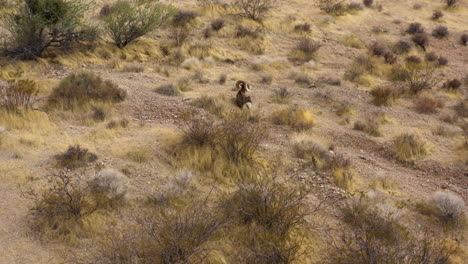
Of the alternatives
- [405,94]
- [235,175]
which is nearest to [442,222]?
[235,175]

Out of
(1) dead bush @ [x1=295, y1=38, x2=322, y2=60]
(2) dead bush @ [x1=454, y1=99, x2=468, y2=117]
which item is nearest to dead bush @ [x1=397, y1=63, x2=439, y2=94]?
(2) dead bush @ [x1=454, y1=99, x2=468, y2=117]

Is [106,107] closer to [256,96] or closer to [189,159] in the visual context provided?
[189,159]

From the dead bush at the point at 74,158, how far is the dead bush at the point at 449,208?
6330mm

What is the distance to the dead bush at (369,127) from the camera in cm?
976

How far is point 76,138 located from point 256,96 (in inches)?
221

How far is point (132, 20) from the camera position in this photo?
541 inches

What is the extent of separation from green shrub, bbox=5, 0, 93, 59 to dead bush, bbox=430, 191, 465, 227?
11703 mm

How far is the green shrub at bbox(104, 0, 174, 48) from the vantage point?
1345cm

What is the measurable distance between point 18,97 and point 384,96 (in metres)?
10.6

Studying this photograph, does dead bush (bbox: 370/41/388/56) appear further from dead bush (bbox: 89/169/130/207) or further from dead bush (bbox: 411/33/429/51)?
dead bush (bbox: 89/169/130/207)

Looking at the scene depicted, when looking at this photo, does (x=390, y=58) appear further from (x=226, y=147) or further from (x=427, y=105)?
(x=226, y=147)

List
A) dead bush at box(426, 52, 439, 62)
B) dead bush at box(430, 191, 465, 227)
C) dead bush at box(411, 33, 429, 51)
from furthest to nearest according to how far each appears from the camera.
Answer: dead bush at box(411, 33, 429, 51) < dead bush at box(426, 52, 439, 62) < dead bush at box(430, 191, 465, 227)

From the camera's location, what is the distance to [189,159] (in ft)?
24.1

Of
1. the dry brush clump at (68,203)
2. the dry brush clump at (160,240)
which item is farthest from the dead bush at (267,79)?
the dry brush clump at (160,240)
